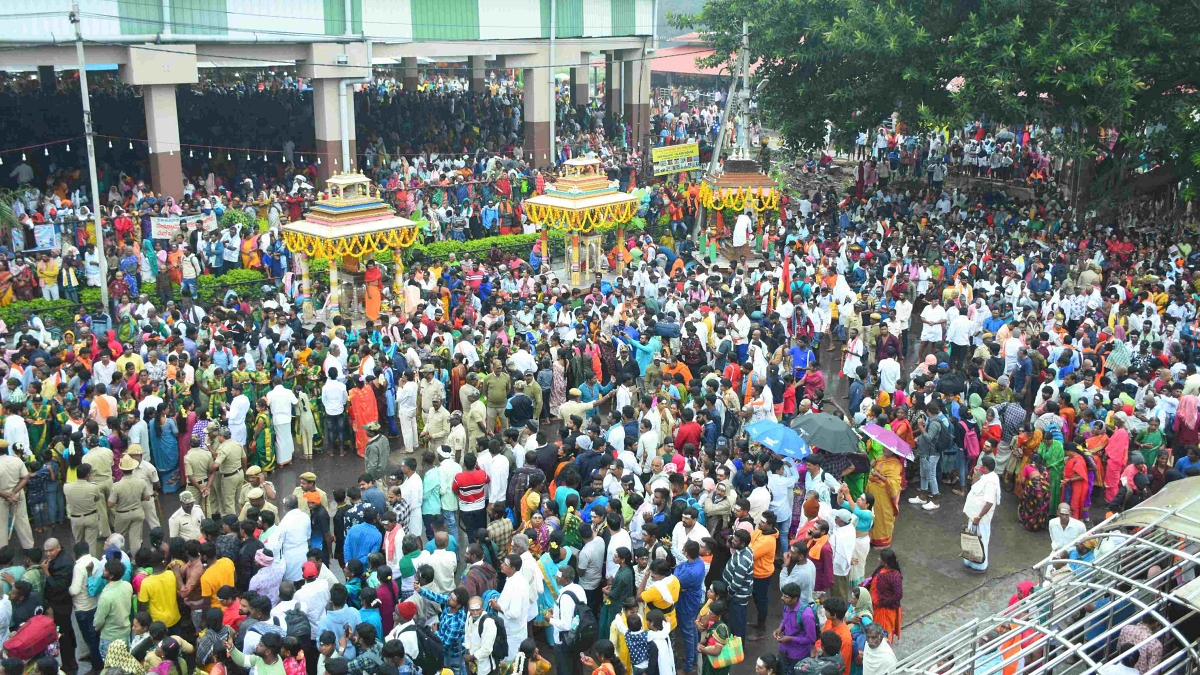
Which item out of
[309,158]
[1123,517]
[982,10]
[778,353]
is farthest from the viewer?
[309,158]

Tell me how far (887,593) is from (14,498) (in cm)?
794

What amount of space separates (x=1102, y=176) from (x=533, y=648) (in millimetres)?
19109

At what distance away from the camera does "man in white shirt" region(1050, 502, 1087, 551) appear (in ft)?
32.1

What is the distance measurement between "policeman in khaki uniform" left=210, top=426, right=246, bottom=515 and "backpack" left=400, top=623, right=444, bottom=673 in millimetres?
3812

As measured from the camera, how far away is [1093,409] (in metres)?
12.6

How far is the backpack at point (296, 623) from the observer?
321 inches

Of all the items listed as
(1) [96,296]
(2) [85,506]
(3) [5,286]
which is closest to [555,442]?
(2) [85,506]

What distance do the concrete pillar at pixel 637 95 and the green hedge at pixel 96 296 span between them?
17.6m

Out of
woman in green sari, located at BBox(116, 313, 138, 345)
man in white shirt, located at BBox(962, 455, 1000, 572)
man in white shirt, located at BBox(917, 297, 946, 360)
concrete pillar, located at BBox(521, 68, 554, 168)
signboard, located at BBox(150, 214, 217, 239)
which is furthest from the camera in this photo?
concrete pillar, located at BBox(521, 68, 554, 168)

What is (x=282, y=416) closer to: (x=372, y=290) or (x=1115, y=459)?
(x=372, y=290)

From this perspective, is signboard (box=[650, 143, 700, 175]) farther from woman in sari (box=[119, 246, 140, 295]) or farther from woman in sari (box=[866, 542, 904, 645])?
woman in sari (box=[866, 542, 904, 645])

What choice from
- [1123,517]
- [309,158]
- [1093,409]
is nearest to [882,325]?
[1093,409]

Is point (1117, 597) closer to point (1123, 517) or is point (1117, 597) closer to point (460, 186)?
point (1123, 517)

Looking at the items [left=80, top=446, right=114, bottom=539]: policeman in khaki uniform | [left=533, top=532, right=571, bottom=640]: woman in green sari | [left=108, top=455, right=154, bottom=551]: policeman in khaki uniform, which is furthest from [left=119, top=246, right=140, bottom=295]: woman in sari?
[left=533, top=532, right=571, bottom=640]: woman in green sari
